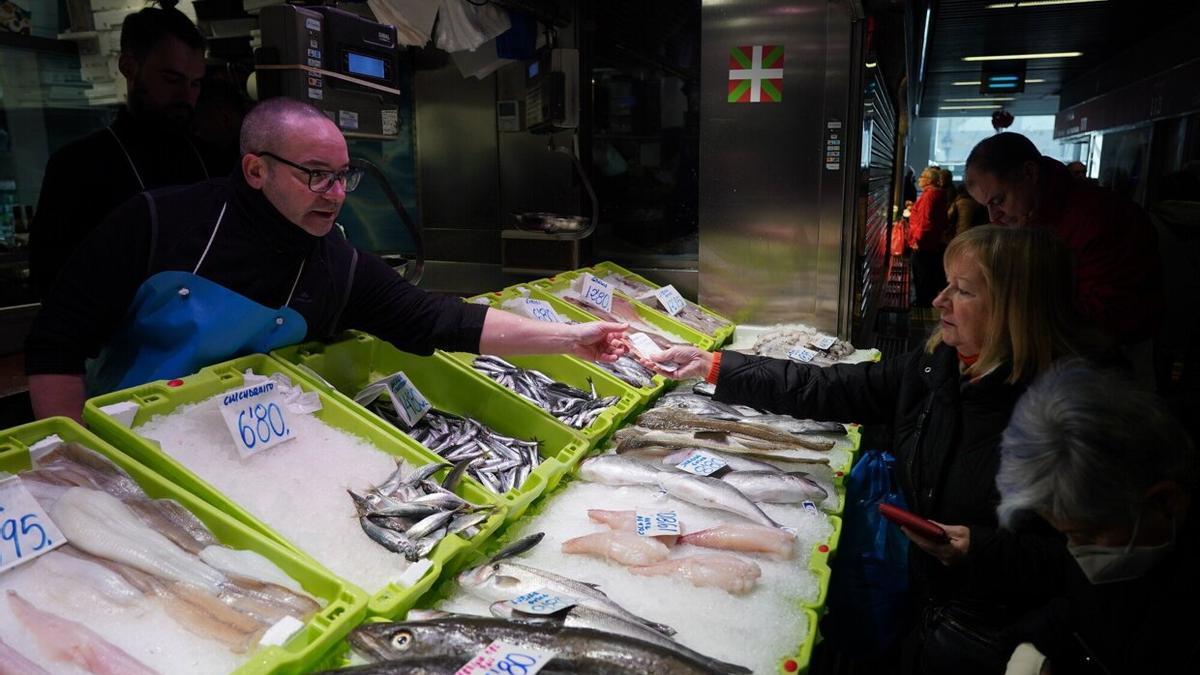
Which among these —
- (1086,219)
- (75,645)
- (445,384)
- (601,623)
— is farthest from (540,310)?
(1086,219)

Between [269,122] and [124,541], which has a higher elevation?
[269,122]

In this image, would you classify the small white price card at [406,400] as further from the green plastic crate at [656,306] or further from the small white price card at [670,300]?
the small white price card at [670,300]

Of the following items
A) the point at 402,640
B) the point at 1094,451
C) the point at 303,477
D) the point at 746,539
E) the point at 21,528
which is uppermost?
the point at 1094,451

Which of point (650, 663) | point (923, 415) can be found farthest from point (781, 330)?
point (650, 663)

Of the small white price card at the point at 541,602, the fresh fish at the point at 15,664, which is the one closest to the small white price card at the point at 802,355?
the small white price card at the point at 541,602

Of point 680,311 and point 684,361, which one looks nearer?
point 684,361

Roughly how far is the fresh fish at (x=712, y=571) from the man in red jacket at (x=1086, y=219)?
2.86 metres

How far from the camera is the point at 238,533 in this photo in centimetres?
183

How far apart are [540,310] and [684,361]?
35.6 inches

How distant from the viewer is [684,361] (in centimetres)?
347

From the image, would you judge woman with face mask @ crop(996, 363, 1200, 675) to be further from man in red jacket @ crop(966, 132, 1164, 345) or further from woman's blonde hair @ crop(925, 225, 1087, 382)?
man in red jacket @ crop(966, 132, 1164, 345)

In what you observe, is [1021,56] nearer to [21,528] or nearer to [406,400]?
[406,400]

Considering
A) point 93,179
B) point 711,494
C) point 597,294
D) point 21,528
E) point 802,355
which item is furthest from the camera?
point 597,294

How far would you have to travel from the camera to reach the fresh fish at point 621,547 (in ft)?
6.97
